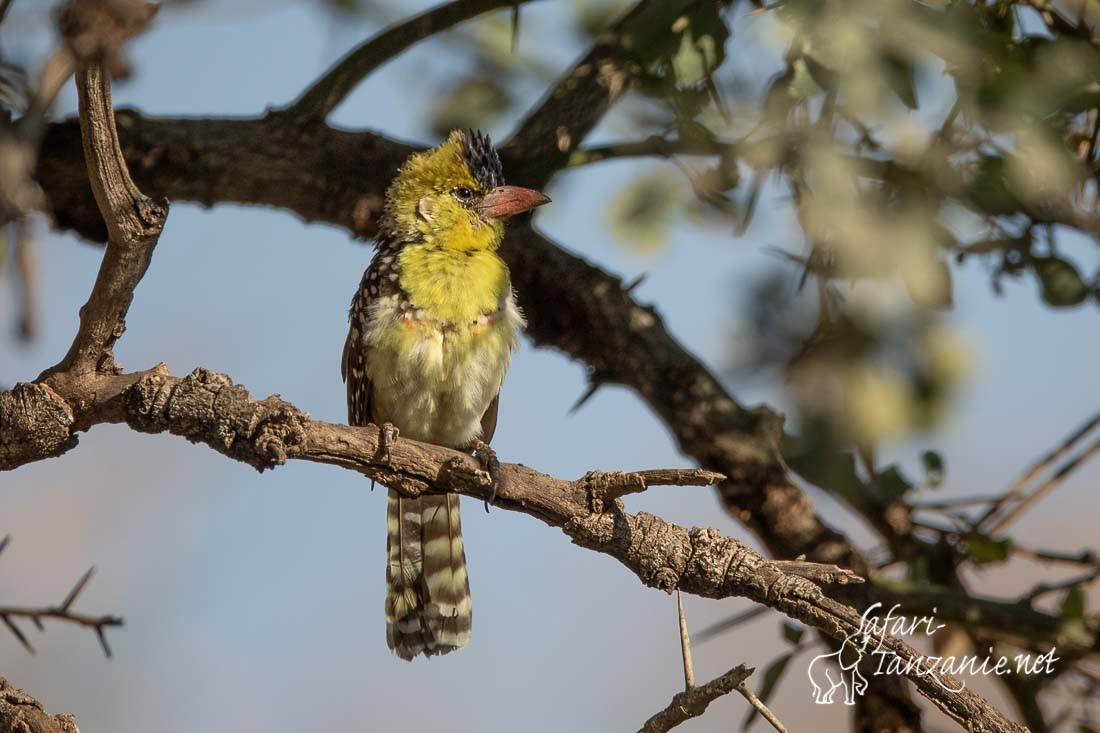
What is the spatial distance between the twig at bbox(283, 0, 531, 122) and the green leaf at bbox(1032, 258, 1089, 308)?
5.40 feet

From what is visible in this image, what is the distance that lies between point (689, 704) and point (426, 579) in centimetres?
167

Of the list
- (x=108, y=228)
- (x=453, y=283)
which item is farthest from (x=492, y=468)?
(x=453, y=283)

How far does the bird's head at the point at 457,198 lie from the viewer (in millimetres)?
3732

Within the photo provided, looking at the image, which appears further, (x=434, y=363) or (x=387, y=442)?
(x=434, y=363)

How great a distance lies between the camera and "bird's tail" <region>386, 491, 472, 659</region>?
11.8 ft

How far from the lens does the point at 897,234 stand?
111 inches

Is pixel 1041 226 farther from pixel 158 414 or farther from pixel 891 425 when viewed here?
pixel 158 414

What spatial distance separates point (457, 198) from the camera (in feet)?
12.6

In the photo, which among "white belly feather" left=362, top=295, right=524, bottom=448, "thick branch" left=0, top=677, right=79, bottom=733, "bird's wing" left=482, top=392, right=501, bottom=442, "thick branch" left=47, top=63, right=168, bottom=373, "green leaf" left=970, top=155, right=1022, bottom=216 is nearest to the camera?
"thick branch" left=47, top=63, right=168, bottom=373

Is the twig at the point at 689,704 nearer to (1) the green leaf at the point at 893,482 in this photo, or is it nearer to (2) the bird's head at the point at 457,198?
(1) the green leaf at the point at 893,482

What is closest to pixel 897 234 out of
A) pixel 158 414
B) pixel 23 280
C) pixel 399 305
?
pixel 399 305

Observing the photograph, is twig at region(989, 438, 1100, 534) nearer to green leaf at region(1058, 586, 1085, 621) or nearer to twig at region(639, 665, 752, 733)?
green leaf at region(1058, 586, 1085, 621)

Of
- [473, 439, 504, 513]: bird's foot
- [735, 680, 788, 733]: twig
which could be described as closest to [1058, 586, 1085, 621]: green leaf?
[735, 680, 788, 733]: twig

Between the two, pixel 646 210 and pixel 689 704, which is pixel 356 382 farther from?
pixel 689 704
